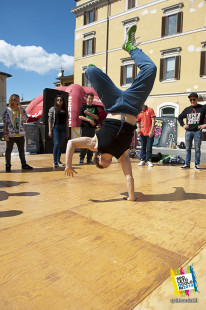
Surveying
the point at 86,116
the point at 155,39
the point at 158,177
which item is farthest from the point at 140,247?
the point at 155,39

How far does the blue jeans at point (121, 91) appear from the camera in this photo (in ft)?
7.84

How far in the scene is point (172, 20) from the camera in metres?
16.9

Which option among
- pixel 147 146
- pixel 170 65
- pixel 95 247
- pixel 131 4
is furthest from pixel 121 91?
pixel 131 4

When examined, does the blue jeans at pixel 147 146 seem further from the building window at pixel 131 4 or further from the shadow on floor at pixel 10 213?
the building window at pixel 131 4

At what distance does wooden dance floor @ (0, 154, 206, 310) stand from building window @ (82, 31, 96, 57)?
21.1 m

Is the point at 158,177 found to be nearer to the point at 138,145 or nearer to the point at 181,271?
the point at 181,271

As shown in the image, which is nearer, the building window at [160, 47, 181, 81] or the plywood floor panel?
the plywood floor panel

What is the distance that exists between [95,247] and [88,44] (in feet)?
76.5

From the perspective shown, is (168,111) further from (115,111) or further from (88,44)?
(115,111)

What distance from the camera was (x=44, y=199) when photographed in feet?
Answer: 8.97

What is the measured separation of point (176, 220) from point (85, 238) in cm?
93

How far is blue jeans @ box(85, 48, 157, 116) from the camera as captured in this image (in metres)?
2.39

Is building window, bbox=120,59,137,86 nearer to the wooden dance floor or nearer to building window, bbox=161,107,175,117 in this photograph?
building window, bbox=161,107,175,117

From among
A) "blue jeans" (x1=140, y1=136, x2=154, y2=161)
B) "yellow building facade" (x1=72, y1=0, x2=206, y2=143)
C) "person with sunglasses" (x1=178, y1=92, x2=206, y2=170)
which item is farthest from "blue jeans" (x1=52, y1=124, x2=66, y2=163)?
"yellow building facade" (x1=72, y1=0, x2=206, y2=143)
